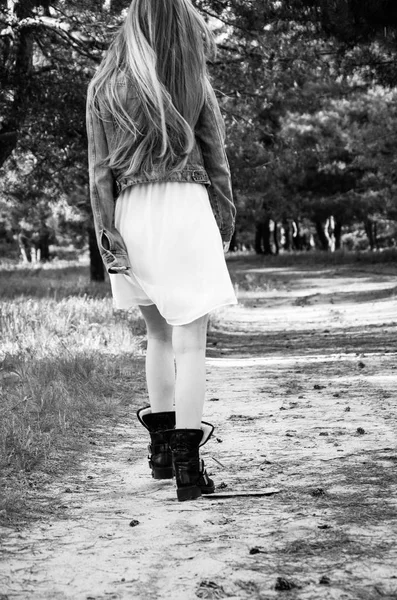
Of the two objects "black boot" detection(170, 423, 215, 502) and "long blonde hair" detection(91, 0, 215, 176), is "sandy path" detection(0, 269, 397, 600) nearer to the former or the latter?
"black boot" detection(170, 423, 215, 502)

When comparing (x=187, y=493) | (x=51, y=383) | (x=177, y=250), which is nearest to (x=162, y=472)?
(x=187, y=493)

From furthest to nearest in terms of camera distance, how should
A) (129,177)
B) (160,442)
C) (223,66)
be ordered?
(223,66)
(160,442)
(129,177)

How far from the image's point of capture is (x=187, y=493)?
3693 mm

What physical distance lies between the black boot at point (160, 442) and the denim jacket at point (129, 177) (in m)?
0.73

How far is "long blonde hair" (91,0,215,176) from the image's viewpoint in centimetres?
374

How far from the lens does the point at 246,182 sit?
18.8 meters

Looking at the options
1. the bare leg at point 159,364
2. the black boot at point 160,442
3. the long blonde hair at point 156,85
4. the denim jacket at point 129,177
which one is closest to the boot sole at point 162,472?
the black boot at point 160,442

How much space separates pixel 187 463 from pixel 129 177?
4.00ft

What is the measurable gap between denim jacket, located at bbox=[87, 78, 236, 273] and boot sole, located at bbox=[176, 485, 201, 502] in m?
0.94

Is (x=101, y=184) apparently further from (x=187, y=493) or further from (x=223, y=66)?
(x=223, y=66)

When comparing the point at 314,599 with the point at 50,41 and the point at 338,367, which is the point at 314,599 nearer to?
the point at 338,367

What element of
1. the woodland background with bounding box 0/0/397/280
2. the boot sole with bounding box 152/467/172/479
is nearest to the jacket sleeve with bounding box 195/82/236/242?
the boot sole with bounding box 152/467/172/479

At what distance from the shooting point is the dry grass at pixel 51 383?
437 centimetres

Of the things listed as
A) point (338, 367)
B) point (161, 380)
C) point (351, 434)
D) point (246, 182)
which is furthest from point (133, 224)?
point (246, 182)
